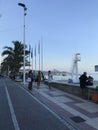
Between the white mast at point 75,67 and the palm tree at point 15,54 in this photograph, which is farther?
the palm tree at point 15,54

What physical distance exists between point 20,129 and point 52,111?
4.03 metres

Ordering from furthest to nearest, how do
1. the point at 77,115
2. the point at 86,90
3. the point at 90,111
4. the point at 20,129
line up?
the point at 86,90
the point at 90,111
the point at 77,115
the point at 20,129

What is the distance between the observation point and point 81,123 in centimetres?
970

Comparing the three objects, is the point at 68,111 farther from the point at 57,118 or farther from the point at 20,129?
the point at 20,129

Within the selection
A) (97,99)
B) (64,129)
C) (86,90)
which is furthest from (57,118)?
(86,90)

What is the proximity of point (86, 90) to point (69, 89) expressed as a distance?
4485 millimetres

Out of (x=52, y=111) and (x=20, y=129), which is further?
(x=52, y=111)

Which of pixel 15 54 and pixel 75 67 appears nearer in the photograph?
pixel 75 67

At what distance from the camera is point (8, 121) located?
9.70 meters

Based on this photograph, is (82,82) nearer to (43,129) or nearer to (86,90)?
(86,90)

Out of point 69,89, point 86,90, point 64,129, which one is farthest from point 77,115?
point 69,89

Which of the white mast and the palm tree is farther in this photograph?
the palm tree

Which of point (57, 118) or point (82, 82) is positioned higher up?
point (82, 82)

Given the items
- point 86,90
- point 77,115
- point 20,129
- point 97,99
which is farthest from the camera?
point 86,90
